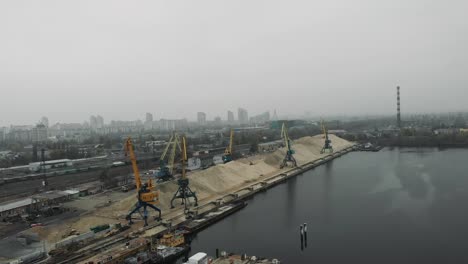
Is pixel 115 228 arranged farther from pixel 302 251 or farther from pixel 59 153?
pixel 59 153

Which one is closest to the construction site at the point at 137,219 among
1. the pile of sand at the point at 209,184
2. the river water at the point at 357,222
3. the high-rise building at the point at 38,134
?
the pile of sand at the point at 209,184

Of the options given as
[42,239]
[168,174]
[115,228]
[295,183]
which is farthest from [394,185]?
[42,239]

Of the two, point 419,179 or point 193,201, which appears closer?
point 193,201

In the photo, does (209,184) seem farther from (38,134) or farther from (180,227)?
(38,134)

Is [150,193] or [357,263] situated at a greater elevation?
[150,193]

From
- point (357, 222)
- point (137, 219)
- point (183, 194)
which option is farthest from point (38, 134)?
point (357, 222)

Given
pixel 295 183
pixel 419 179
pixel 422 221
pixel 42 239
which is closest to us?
pixel 42 239

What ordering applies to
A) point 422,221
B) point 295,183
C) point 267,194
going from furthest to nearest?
point 295,183 → point 267,194 → point 422,221

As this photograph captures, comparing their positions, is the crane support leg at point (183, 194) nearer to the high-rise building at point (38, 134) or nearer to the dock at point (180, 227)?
the dock at point (180, 227)
